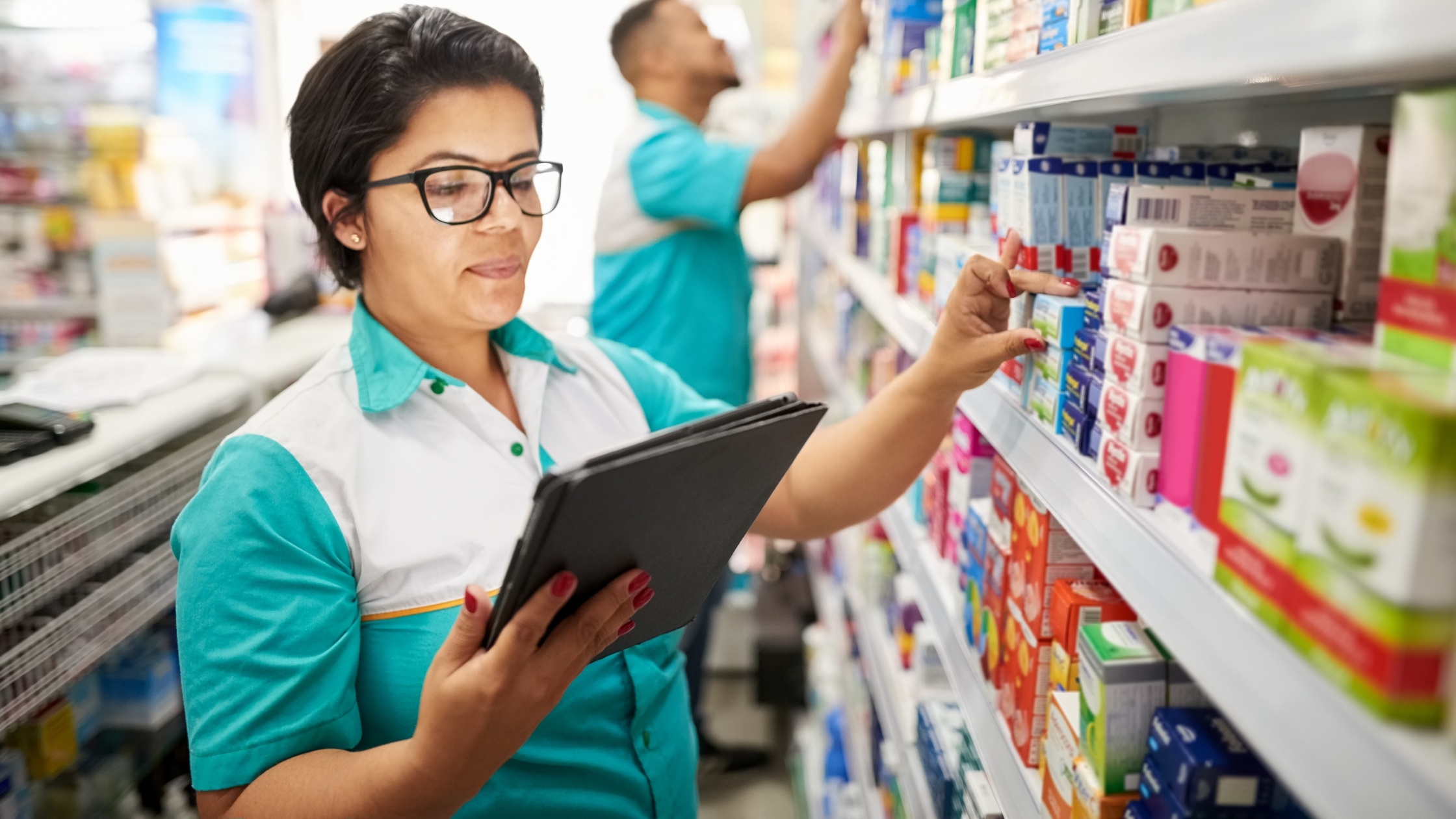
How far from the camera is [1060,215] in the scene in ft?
4.14

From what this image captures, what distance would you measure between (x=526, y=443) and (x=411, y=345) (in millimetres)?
232

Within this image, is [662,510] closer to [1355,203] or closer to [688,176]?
[1355,203]

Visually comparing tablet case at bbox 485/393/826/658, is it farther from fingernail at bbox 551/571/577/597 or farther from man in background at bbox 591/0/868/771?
man in background at bbox 591/0/868/771

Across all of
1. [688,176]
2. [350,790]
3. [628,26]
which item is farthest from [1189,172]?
[628,26]

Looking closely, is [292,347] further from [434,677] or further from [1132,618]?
[1132,618]

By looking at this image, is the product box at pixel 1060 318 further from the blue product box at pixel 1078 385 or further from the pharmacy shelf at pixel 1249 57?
the pharmacy shelf at pixel 1249 57

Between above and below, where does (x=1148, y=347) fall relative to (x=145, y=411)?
above

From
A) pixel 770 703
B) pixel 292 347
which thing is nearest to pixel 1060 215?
pixel 292 347

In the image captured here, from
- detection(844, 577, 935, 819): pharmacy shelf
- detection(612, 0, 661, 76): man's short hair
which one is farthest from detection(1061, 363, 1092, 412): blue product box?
detection(612, 0, 661, 76): man's short hair

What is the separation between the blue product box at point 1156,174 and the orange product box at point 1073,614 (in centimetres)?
48

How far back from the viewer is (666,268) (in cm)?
307

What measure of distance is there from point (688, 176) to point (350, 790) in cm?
207

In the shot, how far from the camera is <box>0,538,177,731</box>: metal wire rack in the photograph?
1.74 metres

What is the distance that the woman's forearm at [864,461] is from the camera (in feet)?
4.74
